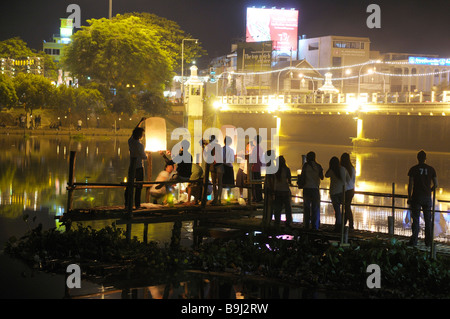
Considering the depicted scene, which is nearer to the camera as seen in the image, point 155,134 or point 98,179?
point 155,134

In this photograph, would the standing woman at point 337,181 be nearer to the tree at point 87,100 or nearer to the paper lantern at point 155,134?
the paper lantern at point 155,134

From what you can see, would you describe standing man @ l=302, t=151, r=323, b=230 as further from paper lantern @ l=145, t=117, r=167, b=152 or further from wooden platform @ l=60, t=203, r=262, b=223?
paper lantern @ l=145, t=117, r=167, b=152

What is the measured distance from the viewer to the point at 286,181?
12.6 meters

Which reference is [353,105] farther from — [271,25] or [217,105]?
[271,25]

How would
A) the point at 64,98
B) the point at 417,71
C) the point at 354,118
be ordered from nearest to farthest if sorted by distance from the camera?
the point at 354,118 → the point at 64,98 → the point at 417,71

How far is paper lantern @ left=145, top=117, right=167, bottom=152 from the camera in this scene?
15953 mm

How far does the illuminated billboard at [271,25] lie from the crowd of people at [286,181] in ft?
280

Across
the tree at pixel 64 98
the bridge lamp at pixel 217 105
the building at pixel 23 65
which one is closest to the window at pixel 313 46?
the bridge lamp at pixel 217 105

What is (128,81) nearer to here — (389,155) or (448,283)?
(389,155)

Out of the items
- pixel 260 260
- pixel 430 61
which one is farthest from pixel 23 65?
pixel 260 260

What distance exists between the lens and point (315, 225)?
12.4 meters

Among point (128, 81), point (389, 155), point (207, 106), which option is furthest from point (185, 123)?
point (389, 155)

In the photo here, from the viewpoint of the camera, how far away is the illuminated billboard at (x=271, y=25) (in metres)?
98.9

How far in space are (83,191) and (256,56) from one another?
61.6m
